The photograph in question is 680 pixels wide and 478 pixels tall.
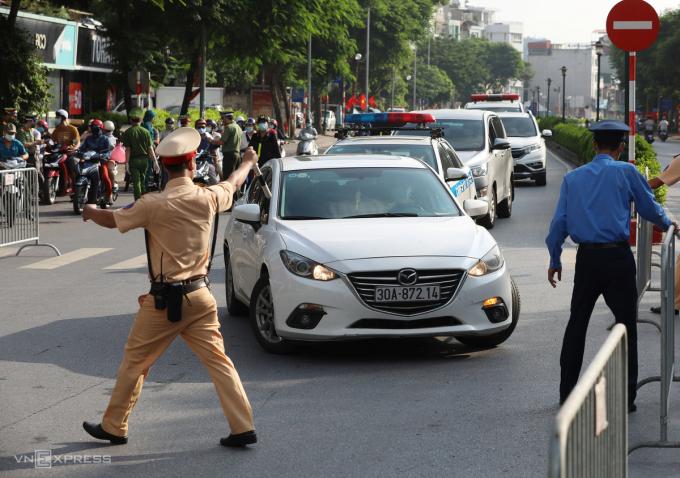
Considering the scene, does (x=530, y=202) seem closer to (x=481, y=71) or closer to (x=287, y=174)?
(x=287, y=174)

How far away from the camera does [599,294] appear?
7.34m

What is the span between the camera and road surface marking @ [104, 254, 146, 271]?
15500 millimetres

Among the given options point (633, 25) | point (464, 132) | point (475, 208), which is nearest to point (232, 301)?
point (475, 208)

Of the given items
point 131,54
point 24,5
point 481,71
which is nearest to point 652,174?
point 131,54

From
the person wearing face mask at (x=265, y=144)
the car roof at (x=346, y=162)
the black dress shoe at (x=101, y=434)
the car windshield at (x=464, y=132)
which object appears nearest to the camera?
the black dress shoe at (x=101, y=434)

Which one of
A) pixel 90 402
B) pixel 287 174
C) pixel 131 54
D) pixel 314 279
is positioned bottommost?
pixel 90 402

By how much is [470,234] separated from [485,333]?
796 millimetres

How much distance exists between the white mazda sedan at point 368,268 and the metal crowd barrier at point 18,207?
681 cm

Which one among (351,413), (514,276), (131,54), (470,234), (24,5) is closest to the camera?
(351,413)

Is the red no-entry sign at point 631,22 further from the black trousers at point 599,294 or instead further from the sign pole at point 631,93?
the black trousers at point 599,294

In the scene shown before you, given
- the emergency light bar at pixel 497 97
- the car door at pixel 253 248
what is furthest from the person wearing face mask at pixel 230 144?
the car door at pixel 253 248

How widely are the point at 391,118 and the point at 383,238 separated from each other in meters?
9.82

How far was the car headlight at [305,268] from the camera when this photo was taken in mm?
9289

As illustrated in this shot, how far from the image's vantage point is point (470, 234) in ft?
32.5
